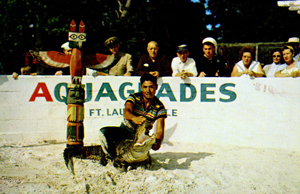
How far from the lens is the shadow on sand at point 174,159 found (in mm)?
4957

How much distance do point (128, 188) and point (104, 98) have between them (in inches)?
102

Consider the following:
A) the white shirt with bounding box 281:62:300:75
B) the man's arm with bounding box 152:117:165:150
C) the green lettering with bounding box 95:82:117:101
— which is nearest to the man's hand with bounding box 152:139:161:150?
the man's arm with bounding box 152:117:165:150

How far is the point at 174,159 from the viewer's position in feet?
17.5

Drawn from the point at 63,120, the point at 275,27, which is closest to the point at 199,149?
the point at 63,120

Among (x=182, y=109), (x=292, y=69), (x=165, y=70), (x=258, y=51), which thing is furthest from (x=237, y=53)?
(x=182, y=109)

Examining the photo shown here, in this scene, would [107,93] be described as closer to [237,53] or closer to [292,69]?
[292,69]

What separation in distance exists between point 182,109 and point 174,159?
1.32 m

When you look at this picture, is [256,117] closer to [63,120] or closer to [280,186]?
[280,186]

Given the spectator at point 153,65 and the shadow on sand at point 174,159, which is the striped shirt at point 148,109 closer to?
the shadow on sand at point 174,159

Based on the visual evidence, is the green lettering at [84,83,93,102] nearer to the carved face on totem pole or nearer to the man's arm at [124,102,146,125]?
the carved face on totem pole

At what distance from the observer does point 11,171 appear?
4578 millimetres

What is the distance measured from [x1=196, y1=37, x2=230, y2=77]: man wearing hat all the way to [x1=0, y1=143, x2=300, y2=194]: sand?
1.76 m

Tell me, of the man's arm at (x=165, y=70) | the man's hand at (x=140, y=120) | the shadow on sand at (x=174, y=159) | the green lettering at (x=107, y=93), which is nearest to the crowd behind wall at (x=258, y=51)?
the man's arm at (x=165, y=70)

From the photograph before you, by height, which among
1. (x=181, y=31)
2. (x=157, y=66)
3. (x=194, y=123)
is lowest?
(x=194, y=123)
